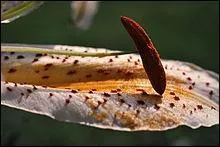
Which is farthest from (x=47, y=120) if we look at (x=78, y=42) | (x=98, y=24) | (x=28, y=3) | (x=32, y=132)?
(x=28, y=3)

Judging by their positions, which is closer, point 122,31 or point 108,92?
point 108,92

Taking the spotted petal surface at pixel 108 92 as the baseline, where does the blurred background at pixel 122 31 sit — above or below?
below

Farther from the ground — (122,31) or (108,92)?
(108,92)

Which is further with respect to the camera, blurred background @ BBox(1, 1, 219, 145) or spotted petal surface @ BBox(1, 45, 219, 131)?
blurred background @ BBox(1, 1, 219, 145)

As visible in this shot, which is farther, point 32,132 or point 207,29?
point 207,29

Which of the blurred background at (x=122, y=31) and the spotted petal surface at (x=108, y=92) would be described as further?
the blurred background at (x=122, y=31)

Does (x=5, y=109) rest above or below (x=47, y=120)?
above

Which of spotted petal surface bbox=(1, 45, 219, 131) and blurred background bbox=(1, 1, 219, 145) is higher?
spotted petal surface bbox=(1, 45, 219, 131)

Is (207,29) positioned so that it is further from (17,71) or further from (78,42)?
(17,71)
